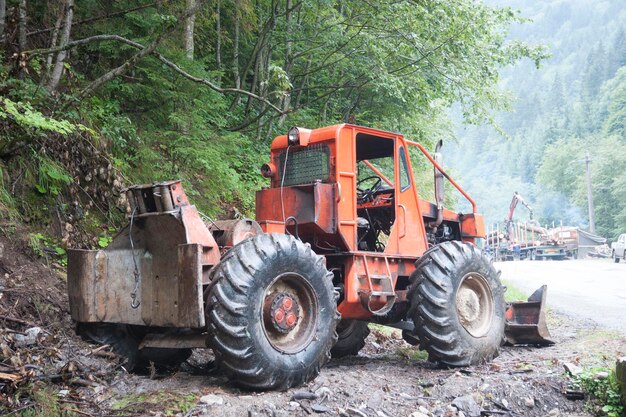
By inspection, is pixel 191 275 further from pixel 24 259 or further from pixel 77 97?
pixel 77 97

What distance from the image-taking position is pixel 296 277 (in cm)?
539

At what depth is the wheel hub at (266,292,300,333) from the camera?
5219 mm

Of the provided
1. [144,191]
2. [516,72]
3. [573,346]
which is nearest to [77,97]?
[144,191]

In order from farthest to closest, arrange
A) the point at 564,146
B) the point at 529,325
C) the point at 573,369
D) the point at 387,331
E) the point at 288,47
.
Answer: the point at 564,146 < the point at 288,47 < the point at 387,331 < the point at 529,325 < the point at 573,369

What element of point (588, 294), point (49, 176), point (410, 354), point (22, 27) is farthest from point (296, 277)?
point (588, 294)

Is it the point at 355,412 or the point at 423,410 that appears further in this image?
the point at 423,410

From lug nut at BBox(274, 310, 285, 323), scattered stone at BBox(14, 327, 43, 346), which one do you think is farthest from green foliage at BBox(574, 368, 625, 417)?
scattered stone at BBox(14, 327, 43, 346)

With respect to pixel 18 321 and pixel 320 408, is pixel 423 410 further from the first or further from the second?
pixel 18 321

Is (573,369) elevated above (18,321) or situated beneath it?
situated beneath

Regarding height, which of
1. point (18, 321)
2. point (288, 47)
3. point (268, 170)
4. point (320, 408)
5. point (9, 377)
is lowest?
point (320, 408)

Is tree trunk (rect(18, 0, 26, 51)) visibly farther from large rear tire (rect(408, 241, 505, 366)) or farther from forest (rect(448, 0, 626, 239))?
forest (rect(448, 0, 626, 239))

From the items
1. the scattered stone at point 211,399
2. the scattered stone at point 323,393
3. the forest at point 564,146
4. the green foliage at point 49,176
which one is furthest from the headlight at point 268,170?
the forest at point 564,146

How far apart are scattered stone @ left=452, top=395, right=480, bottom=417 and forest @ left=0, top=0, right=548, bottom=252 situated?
438 centimetres

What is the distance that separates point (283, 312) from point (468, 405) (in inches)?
66.1
